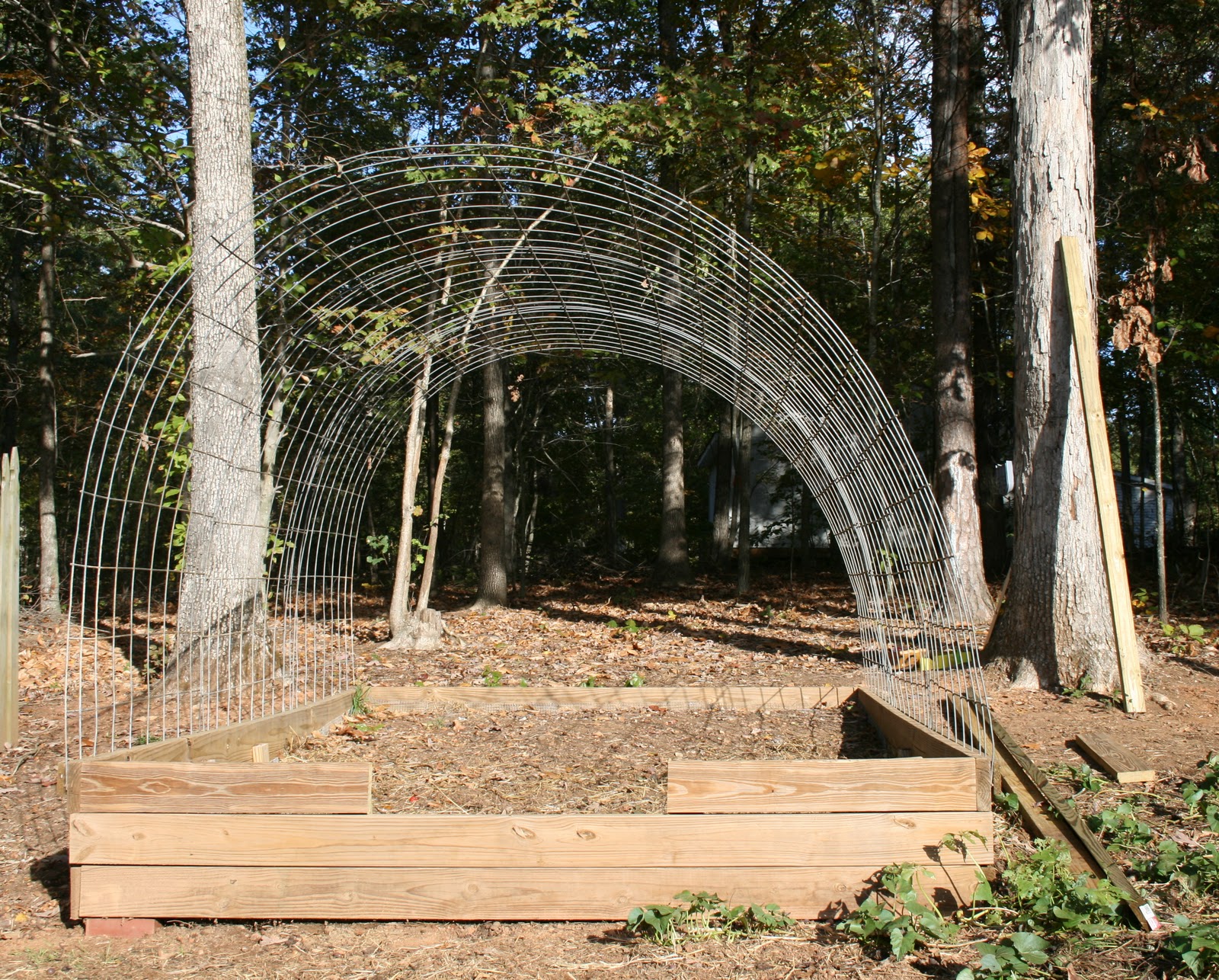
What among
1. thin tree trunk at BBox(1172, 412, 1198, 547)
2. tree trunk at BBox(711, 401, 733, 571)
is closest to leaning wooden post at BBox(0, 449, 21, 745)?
tree trunk at BBox(711, 401, 733, 571)

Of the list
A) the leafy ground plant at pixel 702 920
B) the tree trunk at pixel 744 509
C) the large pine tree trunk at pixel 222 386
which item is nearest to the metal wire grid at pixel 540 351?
the large pine tree trunk at pixel 222 386

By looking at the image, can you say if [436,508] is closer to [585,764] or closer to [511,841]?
[585,764]

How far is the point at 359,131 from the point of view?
11.0 metres

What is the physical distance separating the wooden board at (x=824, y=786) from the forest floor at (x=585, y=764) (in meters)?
0.39

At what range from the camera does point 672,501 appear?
1295cm

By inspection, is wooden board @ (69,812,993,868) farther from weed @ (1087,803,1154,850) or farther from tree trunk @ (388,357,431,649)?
tree trunk @ (388,357,431,649)

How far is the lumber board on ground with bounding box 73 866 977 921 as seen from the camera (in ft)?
9.94

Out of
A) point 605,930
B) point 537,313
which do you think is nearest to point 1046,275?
point 537,313

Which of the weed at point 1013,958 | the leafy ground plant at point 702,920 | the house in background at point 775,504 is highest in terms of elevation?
the house in background at point 775,504

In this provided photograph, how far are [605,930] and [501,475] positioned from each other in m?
7.95

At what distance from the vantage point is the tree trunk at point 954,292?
8617 millimetres

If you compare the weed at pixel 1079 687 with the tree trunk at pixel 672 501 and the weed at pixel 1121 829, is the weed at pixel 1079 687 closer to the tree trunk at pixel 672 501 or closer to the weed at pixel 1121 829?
the weed at pixel 1121 829

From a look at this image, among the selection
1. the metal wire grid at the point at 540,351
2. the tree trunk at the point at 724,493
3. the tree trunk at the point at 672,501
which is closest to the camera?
the metal wire grid at the point at 540,351

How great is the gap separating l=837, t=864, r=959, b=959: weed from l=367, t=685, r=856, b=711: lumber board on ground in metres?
2.93
